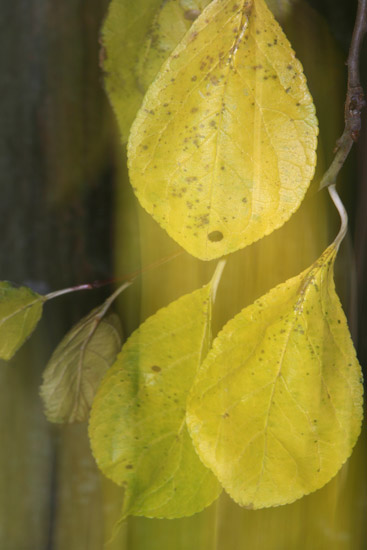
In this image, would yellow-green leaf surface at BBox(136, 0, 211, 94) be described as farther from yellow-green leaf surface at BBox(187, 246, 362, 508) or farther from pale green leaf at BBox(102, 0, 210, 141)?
yellow-green leaf surface at BBox(187, 246, 362, 508)

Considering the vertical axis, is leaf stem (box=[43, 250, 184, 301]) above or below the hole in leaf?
below

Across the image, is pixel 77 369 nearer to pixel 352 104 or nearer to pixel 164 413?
pixel 164 413

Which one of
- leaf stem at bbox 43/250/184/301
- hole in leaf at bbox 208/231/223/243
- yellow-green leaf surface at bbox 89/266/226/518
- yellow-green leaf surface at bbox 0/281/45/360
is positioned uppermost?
hole in leaf at bbox 208/231/223/243

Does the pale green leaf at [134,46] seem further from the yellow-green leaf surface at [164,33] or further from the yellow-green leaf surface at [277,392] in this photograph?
the yellow-green leaf surface at [277,392]

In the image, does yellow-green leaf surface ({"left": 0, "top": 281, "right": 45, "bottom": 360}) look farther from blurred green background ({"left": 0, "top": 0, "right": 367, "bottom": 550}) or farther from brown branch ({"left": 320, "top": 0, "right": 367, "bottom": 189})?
brown branch ({"left": 320, "top": 0, "right": 367, "bottom": 189})

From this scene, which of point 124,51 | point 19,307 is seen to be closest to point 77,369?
point 19,307

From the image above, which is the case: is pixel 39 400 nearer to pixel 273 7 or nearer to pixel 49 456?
pixel 49 456

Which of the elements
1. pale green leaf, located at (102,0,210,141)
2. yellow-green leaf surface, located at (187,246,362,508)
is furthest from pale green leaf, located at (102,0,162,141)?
yellow-green leaf surface, located at (187,246,362,508)

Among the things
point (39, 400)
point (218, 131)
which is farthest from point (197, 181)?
point (39, 400)
